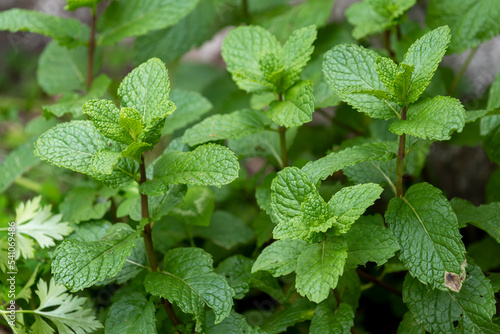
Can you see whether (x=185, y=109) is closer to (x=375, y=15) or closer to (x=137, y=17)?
(x=137, y=17)

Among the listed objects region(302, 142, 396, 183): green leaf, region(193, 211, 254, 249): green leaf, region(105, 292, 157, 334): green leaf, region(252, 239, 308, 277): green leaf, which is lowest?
region(193, 211, 254, 249): green leaf

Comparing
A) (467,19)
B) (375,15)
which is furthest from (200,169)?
(467,19)

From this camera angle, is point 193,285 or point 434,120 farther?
point 193,285

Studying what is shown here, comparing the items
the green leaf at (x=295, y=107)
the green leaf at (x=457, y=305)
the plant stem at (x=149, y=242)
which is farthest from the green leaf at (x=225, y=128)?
the green leaf at (x=457, y=305)

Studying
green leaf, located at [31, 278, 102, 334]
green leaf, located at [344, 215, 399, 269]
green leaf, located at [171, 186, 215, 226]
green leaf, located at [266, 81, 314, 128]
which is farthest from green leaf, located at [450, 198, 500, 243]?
green leaf, located at [31, 278, 102, 334]

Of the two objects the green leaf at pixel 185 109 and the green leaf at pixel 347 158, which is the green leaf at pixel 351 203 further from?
the green leaf at pixel 185 109

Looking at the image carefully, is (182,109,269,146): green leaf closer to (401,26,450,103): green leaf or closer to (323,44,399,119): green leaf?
(323,44,399,119): green leaf
